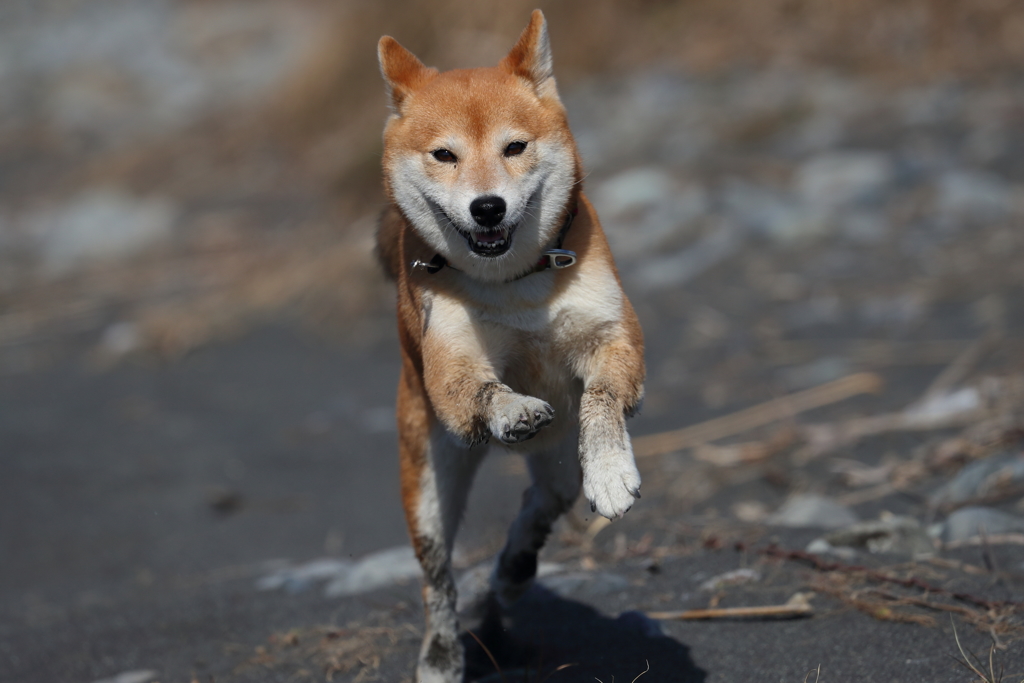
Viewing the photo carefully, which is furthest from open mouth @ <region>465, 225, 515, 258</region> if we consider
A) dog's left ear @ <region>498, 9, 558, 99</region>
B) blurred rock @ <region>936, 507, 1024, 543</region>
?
blurred rock @ <region>936, 507, 1024, 543</region>

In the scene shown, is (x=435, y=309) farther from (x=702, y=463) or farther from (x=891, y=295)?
(x=891, y=295)

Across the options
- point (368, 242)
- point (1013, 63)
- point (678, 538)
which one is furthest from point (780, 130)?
point (678, 538)

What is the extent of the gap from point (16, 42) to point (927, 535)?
64.5 feet

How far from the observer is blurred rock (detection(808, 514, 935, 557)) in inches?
170

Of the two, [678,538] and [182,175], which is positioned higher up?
[182,175]

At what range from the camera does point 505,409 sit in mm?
3092

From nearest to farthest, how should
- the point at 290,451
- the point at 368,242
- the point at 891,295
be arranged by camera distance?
the point at 290,451
the point at 891,295
the point at 368,242

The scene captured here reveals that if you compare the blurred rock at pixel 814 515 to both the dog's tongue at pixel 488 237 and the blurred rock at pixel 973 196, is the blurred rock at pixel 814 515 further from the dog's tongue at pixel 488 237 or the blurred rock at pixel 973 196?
the blurred rock at pixel 973 196

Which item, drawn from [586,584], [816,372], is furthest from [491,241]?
[816,372]

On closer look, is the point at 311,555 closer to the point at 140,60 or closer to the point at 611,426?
the point at 611,426

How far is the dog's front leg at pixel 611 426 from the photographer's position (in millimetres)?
2943

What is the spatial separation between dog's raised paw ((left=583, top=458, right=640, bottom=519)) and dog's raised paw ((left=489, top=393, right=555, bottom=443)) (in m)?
0.21

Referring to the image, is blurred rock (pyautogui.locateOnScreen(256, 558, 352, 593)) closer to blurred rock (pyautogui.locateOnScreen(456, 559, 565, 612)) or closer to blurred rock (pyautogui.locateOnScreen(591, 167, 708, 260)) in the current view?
blurred rock (pyautogui.locateOnScreen(456, 559, 565, 612))

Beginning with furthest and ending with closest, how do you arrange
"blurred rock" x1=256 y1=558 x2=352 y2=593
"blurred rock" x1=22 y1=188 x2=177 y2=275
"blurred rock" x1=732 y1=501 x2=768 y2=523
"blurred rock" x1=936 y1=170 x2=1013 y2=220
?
"blurred rock" x1=22 y1=188 x2=177 y2=275 → "blurred rock" x1=936 y1=170 x2=1013 y2=220 → "blurred rock" x1=732 y1=501 x2=768 y2=523 → "blurred rock" x1=256 y1=558 x2=352 y2=593
